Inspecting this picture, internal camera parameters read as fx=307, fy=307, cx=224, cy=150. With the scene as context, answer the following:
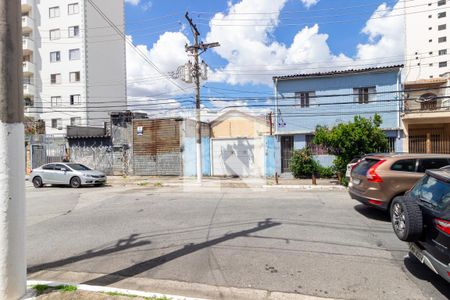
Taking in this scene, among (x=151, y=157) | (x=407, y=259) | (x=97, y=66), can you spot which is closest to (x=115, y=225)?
(x=407, y=259)

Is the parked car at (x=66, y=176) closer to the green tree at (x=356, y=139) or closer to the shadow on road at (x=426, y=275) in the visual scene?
the green tree at (x=356, y=139)

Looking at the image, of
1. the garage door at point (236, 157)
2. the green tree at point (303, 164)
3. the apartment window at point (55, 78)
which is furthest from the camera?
the apartment window at point (55, 78)

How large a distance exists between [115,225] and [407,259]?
6.01m

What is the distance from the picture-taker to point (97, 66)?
1436 inches

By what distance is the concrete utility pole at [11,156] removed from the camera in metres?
3.15

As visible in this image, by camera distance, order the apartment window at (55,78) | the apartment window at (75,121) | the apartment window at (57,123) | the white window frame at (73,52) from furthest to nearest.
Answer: the apartment window at (55,78) → the apartment window at (57,123) → the white window frame at (73,52) → the apartment window at (75,121)

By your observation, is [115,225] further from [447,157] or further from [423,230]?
[447,157]

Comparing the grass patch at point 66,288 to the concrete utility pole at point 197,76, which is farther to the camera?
the concrete utility pole at point 197,76

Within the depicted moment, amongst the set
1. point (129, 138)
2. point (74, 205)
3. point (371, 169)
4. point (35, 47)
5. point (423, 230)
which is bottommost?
point (74, 205)

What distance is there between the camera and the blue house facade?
704 inches

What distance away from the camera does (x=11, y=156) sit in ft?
10.5

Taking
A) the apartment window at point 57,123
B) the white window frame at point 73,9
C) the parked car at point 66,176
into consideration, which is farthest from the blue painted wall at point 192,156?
the white window frame at point 73,9

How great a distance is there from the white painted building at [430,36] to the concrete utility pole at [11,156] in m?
62.9

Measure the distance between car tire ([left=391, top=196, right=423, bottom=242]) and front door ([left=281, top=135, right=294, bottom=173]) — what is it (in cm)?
1467
